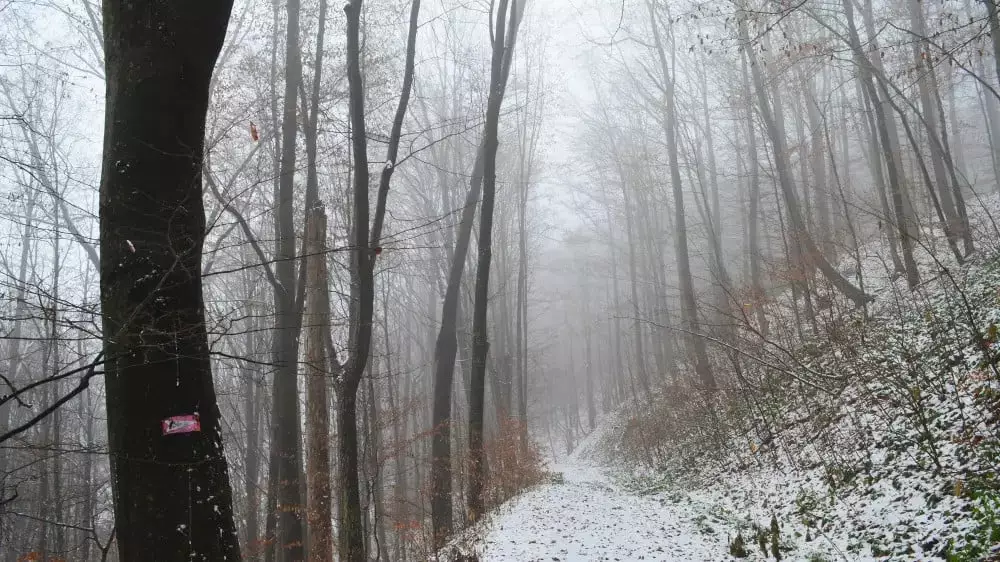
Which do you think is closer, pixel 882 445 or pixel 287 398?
pixel 882 445

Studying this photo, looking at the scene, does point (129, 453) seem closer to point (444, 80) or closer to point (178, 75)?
point (178, 75)

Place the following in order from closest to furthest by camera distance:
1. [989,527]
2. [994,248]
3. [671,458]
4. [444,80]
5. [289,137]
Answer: [989,527] < [994,248] < [289,137] < [671,458] < [444,80]

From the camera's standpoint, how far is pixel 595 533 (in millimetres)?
6508

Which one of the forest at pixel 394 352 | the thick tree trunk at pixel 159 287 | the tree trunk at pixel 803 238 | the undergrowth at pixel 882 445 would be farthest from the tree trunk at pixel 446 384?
the thick tree trunk at pixel 159 287

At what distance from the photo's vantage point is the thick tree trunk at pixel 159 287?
2393mm

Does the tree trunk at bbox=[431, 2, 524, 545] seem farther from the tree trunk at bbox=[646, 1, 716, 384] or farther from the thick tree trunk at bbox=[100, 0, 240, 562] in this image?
the thick tree trunk at bbox=[100, 0, 240, 562]

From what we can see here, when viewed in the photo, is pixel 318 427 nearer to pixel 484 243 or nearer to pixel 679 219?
pixel 484 243

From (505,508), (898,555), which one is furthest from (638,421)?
(898,555)

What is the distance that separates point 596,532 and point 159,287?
5.68 meters

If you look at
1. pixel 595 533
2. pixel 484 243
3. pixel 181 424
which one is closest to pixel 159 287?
pixel 181 424

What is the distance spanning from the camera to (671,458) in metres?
12.8

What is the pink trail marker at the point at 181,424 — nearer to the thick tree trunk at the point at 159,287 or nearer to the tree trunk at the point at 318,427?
the thick tree trunk at the point at 159,287

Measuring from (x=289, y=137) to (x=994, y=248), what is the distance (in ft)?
35.4

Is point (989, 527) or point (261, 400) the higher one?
point (261, 400)
